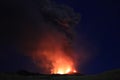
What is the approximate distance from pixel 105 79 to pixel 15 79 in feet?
113

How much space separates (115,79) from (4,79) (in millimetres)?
39514

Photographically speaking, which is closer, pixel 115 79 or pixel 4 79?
pixel 115 79

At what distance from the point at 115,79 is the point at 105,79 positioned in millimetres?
4907

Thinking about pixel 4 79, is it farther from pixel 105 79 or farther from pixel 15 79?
pixel 105 79

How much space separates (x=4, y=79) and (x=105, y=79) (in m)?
36.4

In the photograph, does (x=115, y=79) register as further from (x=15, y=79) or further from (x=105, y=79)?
(x=15, y=79)

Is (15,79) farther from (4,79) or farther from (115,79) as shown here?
(115,79)

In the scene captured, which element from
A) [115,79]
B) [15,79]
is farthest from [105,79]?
[15,79]

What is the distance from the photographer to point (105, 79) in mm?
79875

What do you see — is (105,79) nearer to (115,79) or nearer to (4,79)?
(115,79)

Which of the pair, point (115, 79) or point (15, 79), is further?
point (15, 79)

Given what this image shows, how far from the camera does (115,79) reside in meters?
75.7

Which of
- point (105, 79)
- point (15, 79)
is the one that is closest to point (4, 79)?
point (15, 79)
